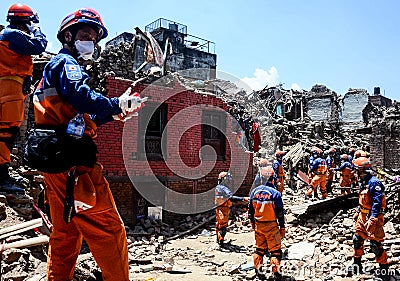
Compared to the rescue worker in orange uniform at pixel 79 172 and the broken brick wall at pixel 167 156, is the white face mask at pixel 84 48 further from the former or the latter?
the broken brick wall at pixel 167 156

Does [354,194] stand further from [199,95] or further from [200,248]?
[199,95]

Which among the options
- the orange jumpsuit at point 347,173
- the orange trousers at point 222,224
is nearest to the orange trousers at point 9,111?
the orange trousers at point 222,224

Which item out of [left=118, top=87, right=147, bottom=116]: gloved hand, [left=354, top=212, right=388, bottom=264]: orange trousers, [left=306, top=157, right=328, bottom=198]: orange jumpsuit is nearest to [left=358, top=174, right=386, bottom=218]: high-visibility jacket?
[left=354, top=212, right=388, bottom=264]: orange trousers

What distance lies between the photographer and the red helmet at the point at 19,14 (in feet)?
12.7

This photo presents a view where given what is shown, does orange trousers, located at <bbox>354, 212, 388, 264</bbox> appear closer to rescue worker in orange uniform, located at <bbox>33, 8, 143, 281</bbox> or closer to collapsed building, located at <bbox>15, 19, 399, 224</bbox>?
collapsed building, located at <bbox>15, 19, 399, 224</bbox>

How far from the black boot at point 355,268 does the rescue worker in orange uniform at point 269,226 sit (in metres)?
1.52

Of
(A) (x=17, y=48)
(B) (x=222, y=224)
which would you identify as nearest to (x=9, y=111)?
(A) (x=17, y=48)

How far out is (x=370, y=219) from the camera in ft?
22.9

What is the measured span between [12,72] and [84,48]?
1.78 metres

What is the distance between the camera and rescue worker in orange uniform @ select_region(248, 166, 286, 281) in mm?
7125

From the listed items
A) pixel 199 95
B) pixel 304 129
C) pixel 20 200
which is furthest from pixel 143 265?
pixel 304 129

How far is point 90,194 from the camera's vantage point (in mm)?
2438

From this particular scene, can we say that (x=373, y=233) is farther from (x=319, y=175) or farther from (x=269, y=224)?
(x=319, y=175)

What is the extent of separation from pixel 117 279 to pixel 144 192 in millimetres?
9569
